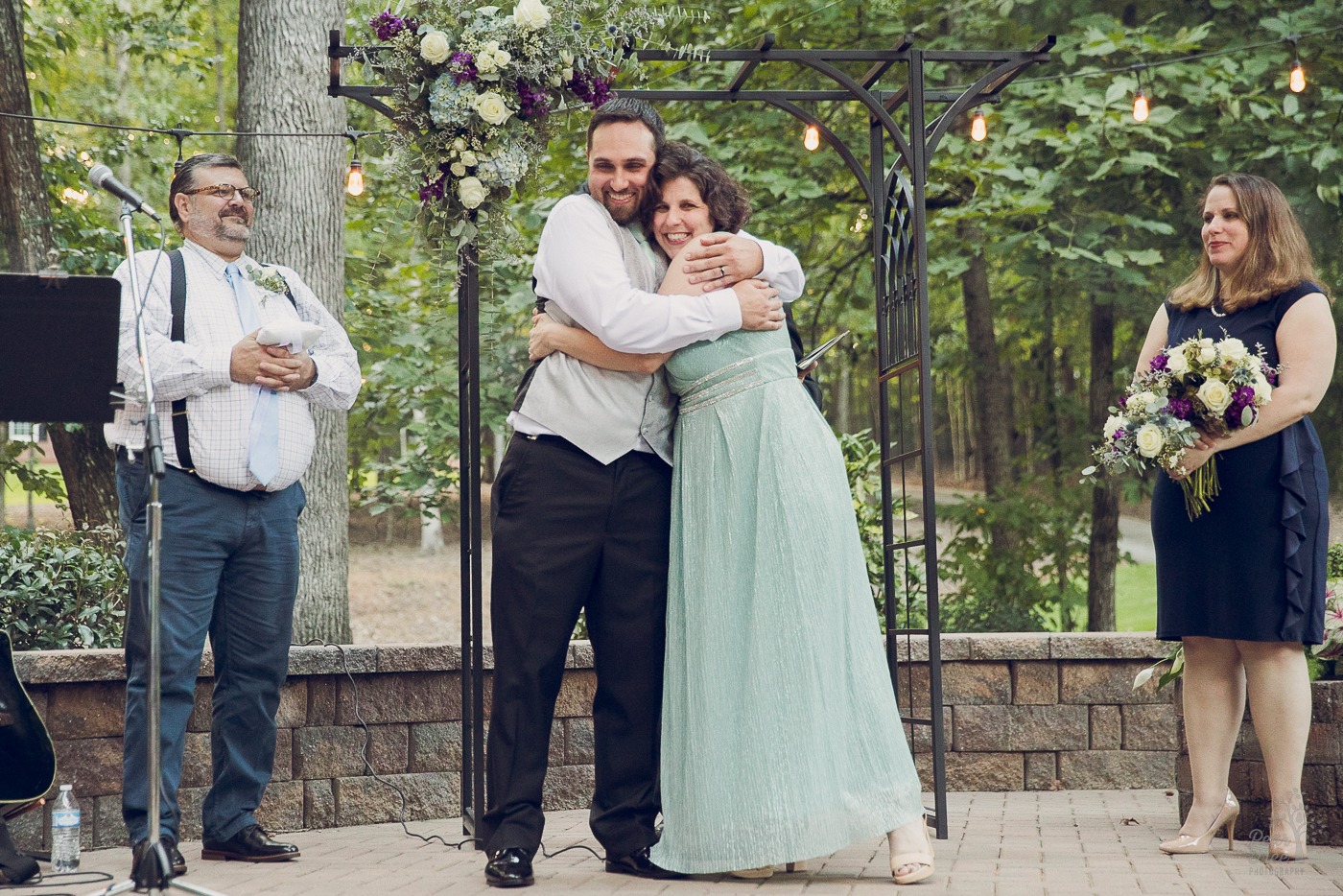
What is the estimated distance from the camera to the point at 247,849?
4367 mm

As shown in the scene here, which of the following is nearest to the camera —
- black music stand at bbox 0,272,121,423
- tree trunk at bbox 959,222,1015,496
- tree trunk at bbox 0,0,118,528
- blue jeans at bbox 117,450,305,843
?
black music stand at bbox 0,272,121,423

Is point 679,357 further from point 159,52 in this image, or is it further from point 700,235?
point 159,52

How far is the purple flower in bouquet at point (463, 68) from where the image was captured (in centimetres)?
421

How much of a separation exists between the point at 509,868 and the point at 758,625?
36.7 inches

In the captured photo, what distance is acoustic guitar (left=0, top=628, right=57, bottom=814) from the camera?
13.2ft

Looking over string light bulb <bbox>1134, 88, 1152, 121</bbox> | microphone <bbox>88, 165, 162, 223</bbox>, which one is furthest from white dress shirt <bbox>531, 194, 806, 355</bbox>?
string light bulb <bbox>1134, 88, 1152, 121</bbox>

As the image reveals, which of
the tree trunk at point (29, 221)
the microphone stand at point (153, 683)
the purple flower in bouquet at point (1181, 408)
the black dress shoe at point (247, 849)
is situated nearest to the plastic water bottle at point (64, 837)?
the black dress shoe at point (247, 849)

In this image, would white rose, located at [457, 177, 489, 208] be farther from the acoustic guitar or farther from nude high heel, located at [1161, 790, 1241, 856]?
nude high heel, located at [1161, 790, 1241, 856]

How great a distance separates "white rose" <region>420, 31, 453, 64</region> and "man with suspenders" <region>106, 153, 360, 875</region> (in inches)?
28.8

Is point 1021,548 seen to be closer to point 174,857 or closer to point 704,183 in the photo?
point 704,183

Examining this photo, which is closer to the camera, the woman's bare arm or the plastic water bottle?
the woman's bare arm

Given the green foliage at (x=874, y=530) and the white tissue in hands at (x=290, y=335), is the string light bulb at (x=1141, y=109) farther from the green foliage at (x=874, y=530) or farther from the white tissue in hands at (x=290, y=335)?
the white tissue in hands at (x=290, y=335)

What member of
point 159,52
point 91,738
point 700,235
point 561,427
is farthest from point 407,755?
point 159,52

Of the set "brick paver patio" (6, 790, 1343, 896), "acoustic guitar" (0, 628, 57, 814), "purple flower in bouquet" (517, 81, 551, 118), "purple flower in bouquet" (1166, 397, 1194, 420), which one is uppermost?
"purple flower in bouquet" (517, 81, 551, 118)
